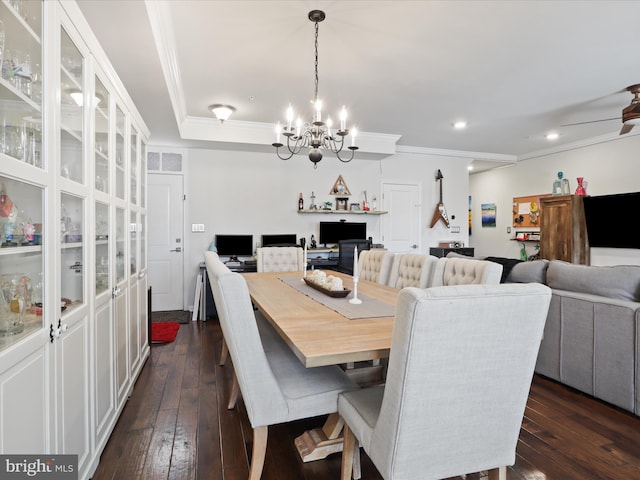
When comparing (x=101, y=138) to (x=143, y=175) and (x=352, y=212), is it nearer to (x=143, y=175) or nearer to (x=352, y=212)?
(x=143, y=175)

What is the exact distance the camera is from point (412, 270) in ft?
9.50

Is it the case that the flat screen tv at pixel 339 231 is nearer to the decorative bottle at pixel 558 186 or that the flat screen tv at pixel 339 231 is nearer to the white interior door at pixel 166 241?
the white interior door at pixel 166 241

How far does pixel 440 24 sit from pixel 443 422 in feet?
8.74

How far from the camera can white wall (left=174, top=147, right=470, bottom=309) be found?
5.28 metres

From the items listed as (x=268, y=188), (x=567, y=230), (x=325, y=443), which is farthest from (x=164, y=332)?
(x=567, y=230)

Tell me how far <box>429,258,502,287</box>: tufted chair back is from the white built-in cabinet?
2.17 m

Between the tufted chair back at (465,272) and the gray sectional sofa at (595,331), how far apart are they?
812 mm

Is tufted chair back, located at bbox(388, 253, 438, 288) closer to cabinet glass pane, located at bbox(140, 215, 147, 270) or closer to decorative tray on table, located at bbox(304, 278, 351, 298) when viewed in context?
decorative tray on table, located at bbox(304, 278, 351, 298)

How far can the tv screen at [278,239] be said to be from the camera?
5402mm

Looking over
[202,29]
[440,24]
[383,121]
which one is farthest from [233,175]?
[440,24]

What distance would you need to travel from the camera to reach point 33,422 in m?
1.14

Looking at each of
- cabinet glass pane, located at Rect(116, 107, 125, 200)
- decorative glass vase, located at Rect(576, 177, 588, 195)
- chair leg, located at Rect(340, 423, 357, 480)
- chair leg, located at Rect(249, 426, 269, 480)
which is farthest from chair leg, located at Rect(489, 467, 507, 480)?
decorative glass vase, located at Rect(576, 177, 588, 195)

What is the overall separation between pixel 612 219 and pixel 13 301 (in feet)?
22.6

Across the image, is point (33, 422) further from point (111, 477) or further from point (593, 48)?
point (593, 48)
